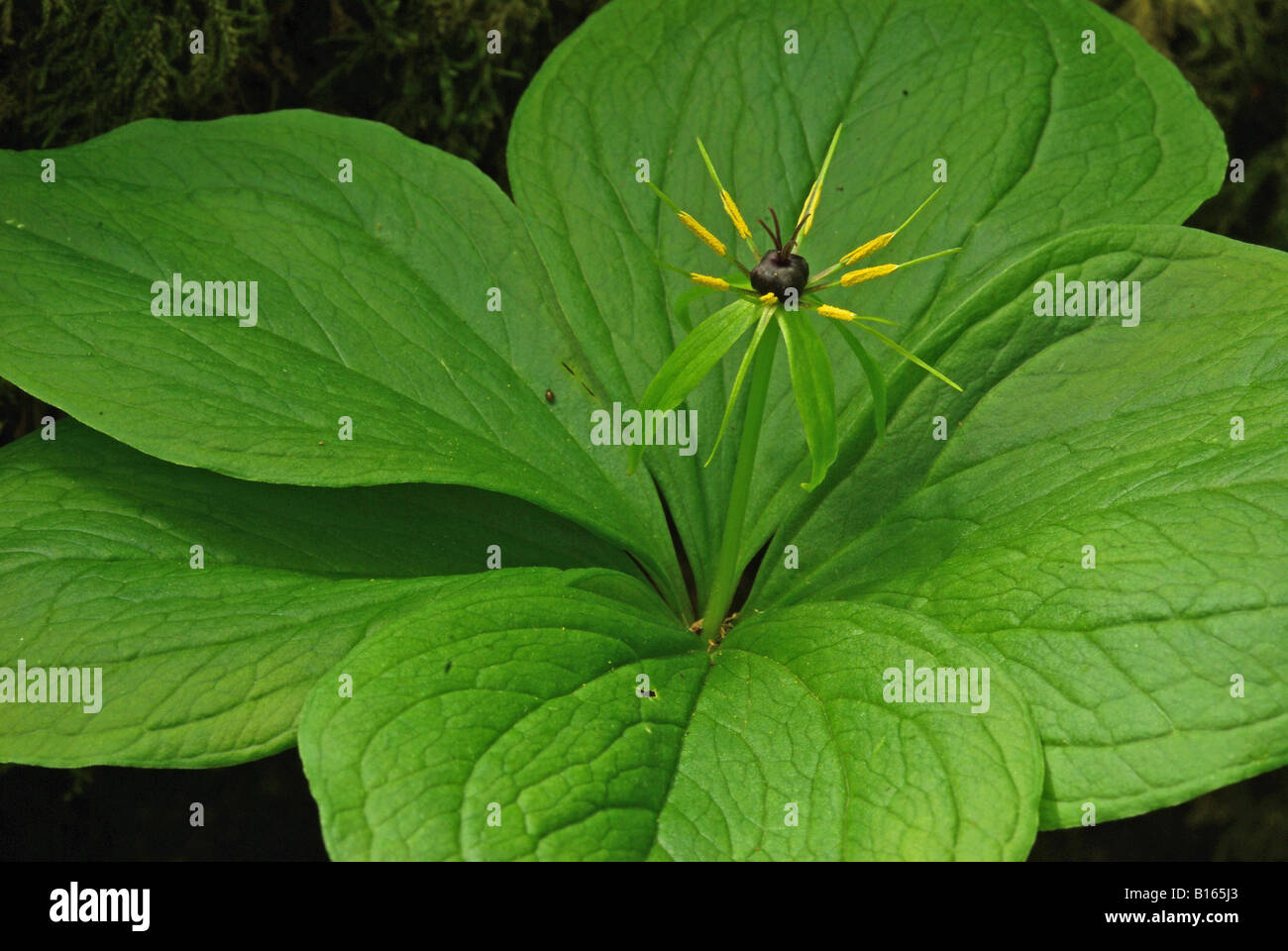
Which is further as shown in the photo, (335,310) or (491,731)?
(335,310)

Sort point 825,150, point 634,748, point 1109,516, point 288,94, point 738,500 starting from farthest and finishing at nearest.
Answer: point 288,94
point 825,150
point 738,500
point 1109,516
point 634,748

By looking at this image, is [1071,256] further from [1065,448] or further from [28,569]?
[28,569]

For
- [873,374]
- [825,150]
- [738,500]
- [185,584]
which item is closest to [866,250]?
[873,374]

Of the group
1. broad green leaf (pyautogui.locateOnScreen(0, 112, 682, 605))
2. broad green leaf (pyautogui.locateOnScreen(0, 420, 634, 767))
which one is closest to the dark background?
broad green leaf (pyautogui.locateOnScreen(0, 112, 682, 605))

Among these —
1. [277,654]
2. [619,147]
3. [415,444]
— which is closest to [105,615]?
[277,654]

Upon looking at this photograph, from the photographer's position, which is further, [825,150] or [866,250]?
[825,150]

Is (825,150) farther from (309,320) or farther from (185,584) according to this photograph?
(185,584)
